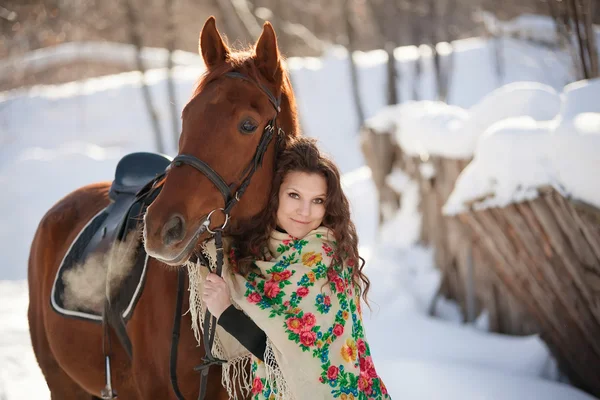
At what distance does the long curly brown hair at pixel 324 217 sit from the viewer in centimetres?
199

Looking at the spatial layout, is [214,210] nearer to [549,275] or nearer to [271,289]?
[271,289]

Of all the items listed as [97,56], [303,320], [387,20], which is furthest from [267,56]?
[97,56]

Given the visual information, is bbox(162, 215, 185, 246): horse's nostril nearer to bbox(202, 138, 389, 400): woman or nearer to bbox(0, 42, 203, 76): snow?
bbox(202, 138, 389, 400): woman

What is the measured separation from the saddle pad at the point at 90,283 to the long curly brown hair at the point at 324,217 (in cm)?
47

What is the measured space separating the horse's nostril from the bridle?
55mm

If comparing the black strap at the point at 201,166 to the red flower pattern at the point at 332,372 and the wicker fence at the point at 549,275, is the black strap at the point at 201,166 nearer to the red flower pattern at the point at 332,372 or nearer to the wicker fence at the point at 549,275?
the red flower pattern at the point at 332,372

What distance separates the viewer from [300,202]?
2.00 m

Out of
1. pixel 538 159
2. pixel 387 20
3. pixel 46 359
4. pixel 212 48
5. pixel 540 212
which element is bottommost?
pixel 46 359

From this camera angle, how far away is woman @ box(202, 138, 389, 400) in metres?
1.90

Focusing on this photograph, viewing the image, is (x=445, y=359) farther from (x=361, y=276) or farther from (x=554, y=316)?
(x=361, y=276)

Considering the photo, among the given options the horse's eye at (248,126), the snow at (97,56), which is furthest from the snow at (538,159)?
the snow at (97,56)

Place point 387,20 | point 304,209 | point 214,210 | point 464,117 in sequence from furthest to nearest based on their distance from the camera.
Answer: point 387,20 < point 464,117 < point 304,209 < point 214,210

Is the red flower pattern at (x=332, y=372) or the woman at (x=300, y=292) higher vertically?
the woman at (x=300, y=292)

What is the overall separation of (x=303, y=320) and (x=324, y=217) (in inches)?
15.6
